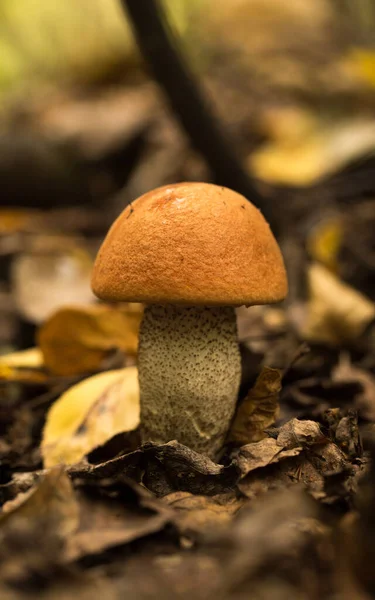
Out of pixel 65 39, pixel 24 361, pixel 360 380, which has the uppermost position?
pixel 65 39

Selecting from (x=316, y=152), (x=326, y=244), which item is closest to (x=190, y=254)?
(x=326, y=244)

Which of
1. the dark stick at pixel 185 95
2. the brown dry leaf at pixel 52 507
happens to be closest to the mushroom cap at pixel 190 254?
the brown dry leaf at pixel 52 507

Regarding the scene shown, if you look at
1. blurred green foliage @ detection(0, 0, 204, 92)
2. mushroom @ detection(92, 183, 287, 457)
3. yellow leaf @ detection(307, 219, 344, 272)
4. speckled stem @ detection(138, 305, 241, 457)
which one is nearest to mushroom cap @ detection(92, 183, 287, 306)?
mushroom @ detection(92, 183, 287, 457)

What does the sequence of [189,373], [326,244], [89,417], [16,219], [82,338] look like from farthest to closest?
1. [16,219]
2. [326,244]
3. [82,338]
4. [89,417]
5. [189,373]

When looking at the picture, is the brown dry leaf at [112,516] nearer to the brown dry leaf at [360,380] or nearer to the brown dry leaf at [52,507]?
the brown dry leaf at [52,507]

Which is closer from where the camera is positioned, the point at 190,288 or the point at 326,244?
the point at 190,288

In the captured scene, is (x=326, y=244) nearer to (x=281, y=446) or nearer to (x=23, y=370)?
(x=23, y=370)

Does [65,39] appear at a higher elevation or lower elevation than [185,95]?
higher
